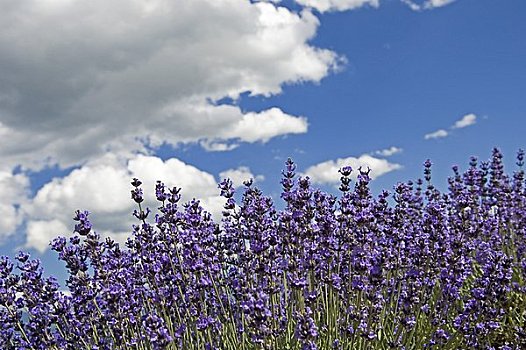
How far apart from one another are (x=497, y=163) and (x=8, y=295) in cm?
636

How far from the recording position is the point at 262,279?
480cm

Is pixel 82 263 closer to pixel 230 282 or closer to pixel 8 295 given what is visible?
A: pixel 8 295

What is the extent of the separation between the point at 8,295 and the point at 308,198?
97.0 inches

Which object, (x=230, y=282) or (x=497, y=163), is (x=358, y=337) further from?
(x=497, y=163)

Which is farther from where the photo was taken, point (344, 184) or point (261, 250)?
point (344, 184)

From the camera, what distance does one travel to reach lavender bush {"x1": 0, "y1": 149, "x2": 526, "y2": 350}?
465cm

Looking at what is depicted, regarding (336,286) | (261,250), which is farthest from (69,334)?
(336,286)

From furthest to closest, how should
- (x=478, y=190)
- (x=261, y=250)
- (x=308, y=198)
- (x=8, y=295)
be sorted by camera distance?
(x=478, y=190), (x=8, y=295), (x=308, y=198), (x=261, y=250)

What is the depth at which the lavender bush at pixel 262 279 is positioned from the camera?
15.3ft

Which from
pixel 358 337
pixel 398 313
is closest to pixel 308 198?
pixel 358 337

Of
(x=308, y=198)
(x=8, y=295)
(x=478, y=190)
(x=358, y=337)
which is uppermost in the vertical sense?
(x=478, y=190)

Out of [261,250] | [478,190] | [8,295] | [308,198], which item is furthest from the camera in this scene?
[478,190]

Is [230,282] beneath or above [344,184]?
beneath

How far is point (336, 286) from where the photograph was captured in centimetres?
480
